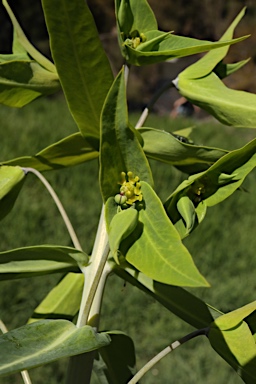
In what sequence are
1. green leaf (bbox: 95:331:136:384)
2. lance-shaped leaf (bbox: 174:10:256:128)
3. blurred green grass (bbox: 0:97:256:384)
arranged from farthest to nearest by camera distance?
blurred green grass (bbox: 0:97:256:384) → green leaf (bbox: 95:331:136:384) → lance-shaped leaf (bbox: 174:10:256:128)

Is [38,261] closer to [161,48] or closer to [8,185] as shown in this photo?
[8,185]

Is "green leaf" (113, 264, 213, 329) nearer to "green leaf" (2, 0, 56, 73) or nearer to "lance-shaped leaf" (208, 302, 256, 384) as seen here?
"lance-shaped leaf" (208, 302, 256, 384)

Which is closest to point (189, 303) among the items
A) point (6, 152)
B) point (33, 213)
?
point (33, 213)

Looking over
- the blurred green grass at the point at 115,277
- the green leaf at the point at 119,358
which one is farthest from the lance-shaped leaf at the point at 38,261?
the blurred green grass at the point at 115,277

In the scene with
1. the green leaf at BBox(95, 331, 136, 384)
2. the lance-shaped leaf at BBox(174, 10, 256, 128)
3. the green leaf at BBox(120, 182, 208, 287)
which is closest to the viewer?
the green leaf at BBox(120, 182, 208, 287)

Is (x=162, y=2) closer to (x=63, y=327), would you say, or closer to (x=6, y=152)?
(x=6, y=152)

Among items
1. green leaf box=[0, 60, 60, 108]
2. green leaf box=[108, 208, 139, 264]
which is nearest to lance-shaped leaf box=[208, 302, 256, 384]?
green leaf box=[108, 208, 139, 264]
